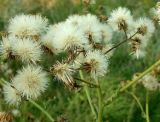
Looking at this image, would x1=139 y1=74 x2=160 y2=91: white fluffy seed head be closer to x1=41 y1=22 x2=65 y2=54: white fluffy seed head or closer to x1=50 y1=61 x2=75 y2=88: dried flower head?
x1=41 y1=22 x2=65 y2=54: white fluffy seed head

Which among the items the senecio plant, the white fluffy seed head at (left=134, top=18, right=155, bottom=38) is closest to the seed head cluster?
the senecio plant

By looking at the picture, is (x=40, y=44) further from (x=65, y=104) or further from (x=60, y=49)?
(x=65, y=104)

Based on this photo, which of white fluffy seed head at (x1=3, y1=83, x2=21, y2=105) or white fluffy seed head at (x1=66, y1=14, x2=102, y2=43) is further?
white fluffy seed head at (x1=66, y1=14, x2=102, y2=43)

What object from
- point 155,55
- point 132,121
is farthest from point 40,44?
point 155,55

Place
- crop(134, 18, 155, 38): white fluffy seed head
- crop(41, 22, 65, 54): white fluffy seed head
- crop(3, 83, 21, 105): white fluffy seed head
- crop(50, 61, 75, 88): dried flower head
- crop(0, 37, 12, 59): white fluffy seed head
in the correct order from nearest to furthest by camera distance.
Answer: crop(50, 61, 75, 88): dried flower head, crop(0, 37, 12, 59): white fluffy seed head, crop(41, 22, 65, 54): white fluffy seed head, crop(3, 83, 21, 105): white fluffy seed head, crop(134, 18, 155, 38): white fluffy seed head

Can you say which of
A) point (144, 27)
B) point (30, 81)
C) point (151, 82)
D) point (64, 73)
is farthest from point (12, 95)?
point (151, 82)

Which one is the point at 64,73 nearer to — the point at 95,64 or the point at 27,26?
the point at 95,64
